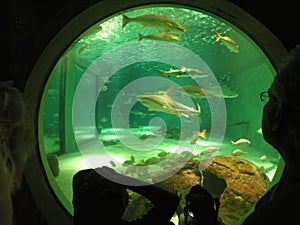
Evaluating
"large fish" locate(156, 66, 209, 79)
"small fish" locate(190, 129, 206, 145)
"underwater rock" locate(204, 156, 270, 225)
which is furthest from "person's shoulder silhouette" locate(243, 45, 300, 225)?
"small fish" locate(190, 129, 206, 145)

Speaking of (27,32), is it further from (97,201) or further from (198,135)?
(198,135)

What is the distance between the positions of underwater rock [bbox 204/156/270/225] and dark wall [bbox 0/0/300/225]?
216cm

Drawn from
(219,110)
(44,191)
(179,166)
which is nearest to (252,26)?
(44,191)

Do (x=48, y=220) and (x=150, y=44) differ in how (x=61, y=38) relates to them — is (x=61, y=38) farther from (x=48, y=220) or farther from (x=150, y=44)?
(x=150, y=44)

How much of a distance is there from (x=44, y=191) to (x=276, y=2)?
209 centimetres

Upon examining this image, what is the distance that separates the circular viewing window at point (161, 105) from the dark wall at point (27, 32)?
0.17 meters

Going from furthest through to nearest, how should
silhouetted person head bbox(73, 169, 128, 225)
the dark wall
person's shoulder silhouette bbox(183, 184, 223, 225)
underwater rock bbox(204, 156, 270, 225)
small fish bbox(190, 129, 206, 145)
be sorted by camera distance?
small fish bbox(190, 129, 206, 145)
underwater rock bbox(204, 156, 270, 225)
the dark wall
person's shoulder silhouette bbox(183, 184, 223, 225)
silhouetted person head bbox(73, 169, 128, 225)

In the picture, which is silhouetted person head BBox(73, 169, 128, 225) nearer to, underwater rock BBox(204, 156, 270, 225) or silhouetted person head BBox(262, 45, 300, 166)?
silhouetted person head BBox(262, 45, 300, 166)

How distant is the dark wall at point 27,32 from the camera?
1795mm

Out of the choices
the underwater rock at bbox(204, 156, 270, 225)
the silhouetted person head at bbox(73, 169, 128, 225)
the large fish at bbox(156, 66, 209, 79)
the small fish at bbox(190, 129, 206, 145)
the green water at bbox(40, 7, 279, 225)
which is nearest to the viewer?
the silhouetted person head at bbox(73, 169, 128, 225)

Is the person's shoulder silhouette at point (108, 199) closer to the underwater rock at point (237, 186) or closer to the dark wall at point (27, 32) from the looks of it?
the dark wall at point (27, 32)

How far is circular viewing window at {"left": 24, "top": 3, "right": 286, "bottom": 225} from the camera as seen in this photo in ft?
11.3

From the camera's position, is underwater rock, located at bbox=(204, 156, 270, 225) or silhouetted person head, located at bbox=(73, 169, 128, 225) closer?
silhouetted person head, located at bbox=(73, 169, 128, 225)

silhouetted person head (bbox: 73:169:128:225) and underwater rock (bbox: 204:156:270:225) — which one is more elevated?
silhouetted person head (bbox: 73:169:128:225)
